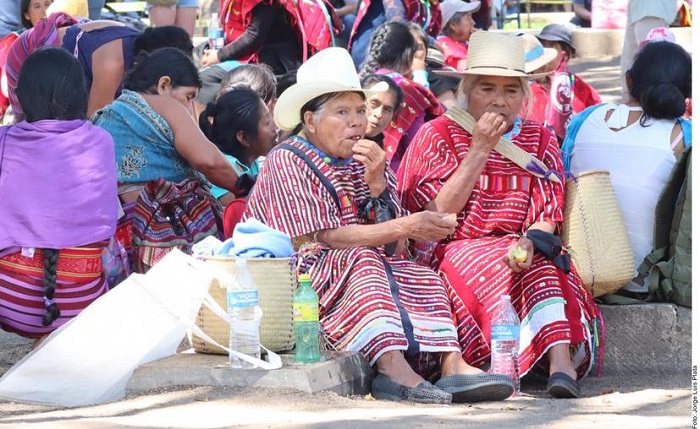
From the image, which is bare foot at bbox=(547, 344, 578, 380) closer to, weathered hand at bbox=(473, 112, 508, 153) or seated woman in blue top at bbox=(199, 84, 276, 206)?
weathered hand at bbox=(473, 112, 508, 153)

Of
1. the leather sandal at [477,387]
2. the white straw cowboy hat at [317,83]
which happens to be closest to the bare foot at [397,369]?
the leather sandal at [477,387]

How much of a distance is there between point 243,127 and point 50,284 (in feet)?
5.15

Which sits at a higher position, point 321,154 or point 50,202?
point 321,154

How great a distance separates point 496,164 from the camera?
6.14 metres

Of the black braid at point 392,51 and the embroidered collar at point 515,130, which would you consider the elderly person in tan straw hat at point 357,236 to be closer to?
the embroidered collar at point 515,130

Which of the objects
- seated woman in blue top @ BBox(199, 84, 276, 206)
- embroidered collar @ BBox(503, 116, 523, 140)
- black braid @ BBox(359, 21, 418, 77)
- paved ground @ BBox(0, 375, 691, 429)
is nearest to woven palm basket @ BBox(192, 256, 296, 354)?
paved ground @ BBox(0, 375, 691, 429)

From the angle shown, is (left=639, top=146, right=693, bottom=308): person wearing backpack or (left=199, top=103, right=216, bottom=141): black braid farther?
(left=199, top=103, right=216, bottom=141): black braid

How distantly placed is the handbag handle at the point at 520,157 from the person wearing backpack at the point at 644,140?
0.52 metres

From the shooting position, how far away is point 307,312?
5.25m

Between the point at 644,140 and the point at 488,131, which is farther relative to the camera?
the point at 644,140

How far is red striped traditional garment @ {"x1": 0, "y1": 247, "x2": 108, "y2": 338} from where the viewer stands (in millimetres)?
5840

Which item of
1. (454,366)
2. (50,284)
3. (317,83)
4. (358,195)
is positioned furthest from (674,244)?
(50,284)

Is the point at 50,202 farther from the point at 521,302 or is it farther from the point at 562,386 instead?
the point at 562,386

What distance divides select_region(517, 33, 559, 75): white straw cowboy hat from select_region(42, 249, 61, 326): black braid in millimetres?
4008
